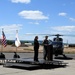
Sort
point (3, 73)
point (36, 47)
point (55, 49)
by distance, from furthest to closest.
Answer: point (55, 49)
point (36, 47)
point (3, 73)

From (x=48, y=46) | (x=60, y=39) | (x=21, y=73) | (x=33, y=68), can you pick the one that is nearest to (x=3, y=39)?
(x=48, y=46)

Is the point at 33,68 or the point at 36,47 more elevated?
the point at 36,47

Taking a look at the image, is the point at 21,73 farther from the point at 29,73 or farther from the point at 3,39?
the point at 3,39

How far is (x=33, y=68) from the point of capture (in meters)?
18.3

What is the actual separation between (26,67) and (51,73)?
2251 mm

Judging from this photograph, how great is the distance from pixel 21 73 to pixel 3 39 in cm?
840

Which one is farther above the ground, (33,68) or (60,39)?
(60,39)

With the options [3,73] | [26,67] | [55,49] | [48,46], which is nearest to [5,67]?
[26,67]

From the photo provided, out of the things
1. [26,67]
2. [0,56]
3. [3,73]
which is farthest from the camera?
[0,56]

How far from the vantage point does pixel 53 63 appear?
66.2 feet

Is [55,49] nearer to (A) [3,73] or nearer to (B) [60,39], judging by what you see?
(B) [60,39]

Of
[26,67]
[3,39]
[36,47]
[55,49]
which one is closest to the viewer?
[26,67]

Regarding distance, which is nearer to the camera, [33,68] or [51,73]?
[51,73]

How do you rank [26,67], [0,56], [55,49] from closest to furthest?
[26,67] → [0,56] → [55,49]
